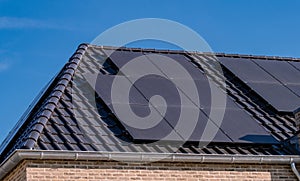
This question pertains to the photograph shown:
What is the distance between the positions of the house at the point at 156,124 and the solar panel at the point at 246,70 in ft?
0.10

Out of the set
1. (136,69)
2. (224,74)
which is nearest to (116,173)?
(136,69)

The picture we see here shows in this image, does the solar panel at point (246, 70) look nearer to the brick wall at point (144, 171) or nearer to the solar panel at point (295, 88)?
the solar panel at point (295, 88)

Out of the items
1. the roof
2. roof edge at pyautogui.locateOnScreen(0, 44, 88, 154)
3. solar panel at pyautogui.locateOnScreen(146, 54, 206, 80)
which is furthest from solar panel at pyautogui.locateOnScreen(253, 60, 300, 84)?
roof edge at pyautogui.locateOnScreen(0, 44, 88, 154)

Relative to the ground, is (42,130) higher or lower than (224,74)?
lower

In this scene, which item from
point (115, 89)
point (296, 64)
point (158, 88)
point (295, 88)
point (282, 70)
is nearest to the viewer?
point (115, 89)

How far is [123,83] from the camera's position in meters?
14.9

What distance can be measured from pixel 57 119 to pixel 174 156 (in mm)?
2441

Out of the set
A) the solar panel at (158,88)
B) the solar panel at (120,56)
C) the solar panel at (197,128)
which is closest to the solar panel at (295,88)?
the solar panel at (158,88)

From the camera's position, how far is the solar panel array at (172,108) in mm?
13422

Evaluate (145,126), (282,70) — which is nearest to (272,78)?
(282,70)

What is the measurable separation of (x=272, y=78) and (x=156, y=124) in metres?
4.39

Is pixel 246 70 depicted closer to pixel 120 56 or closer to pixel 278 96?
pixel 278 96

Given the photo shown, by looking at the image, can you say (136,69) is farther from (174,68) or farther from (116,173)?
(116,173)

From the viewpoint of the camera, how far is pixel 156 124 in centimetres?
1352
